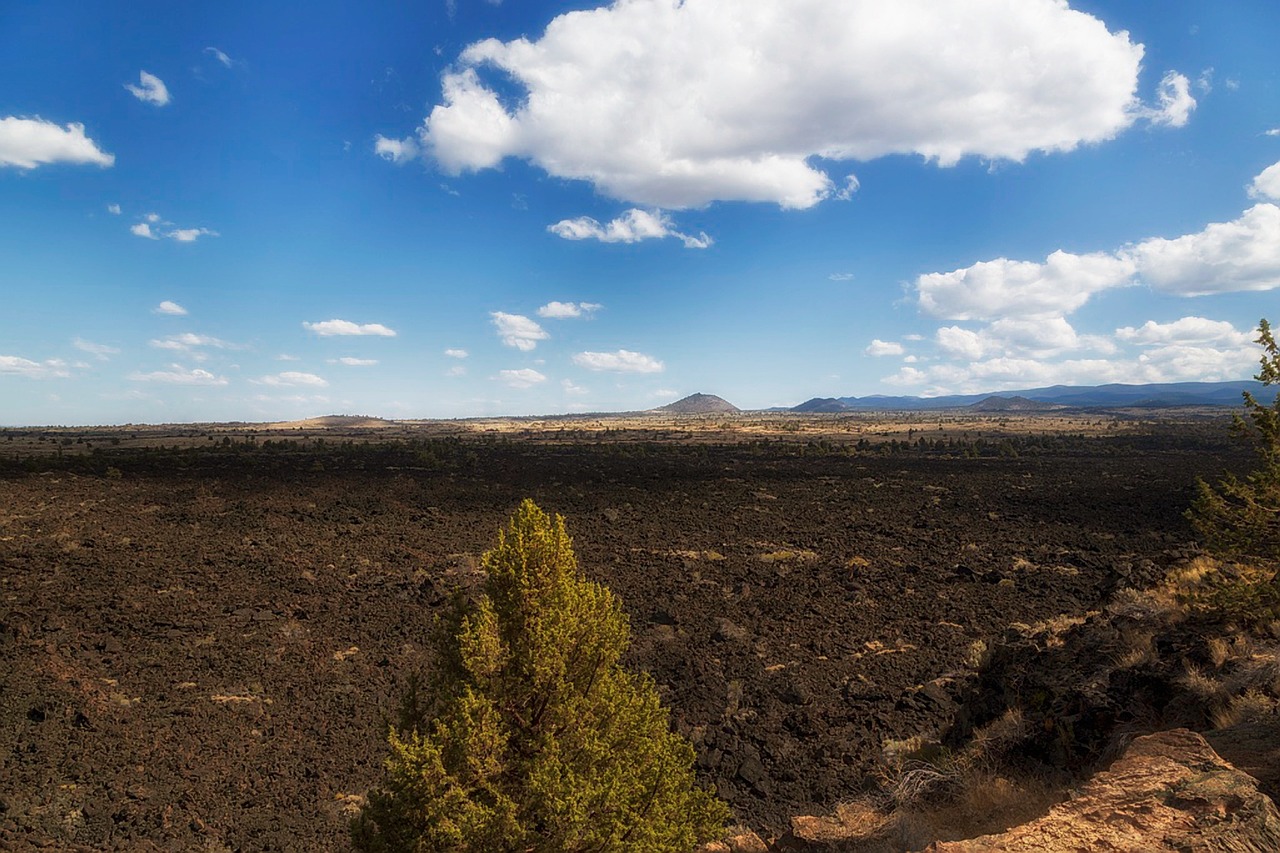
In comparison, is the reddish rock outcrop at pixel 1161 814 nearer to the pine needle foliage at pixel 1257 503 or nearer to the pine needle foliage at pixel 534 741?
the pine needle foliage at pixel 534 741

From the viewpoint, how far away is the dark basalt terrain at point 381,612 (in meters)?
12.0

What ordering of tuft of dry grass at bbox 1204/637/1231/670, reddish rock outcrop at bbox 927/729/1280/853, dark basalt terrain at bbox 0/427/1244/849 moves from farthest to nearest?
dark basalt terrain at bbox 0/427/1244/849
tuft of dry grass at bbox 1204/637/1231/670
reddish rock outcrop at bbox 927/729/1280/853

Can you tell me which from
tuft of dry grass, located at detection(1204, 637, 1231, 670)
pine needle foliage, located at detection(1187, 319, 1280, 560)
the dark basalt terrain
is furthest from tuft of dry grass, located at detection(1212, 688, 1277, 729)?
the dark basalt terrain

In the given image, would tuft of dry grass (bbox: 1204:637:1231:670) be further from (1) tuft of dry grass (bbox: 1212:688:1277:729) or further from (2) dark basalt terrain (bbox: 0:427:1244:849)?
(2) dark basalt terrain (bbox: 0:427:1244:849)

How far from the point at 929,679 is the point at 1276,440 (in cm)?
957

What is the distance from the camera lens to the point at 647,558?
26.6 meters

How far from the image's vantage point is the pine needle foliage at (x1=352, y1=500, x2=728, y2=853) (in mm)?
7023

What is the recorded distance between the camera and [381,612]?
2003 centimetres

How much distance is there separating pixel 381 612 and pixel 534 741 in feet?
47.0

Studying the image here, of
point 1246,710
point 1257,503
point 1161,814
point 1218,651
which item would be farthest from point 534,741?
point 1257,503

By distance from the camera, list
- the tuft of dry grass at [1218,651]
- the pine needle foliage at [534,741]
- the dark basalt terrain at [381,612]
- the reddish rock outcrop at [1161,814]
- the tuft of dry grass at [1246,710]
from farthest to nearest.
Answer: the dark basalt terrain at [381,612] < the tuft of dry grass at [1218,651] < the tuft of dry grass at [1246,710] < the pine needle foliage at [534,741] < the reddish rock outcrop at [1161,814]

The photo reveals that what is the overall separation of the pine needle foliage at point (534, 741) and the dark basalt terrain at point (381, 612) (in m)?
4.84

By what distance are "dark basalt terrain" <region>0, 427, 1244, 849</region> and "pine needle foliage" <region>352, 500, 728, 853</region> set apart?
4844 mm

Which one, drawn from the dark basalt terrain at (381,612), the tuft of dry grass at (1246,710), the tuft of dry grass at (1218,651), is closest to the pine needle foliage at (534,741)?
the dark basalt terrain at (381,612)
